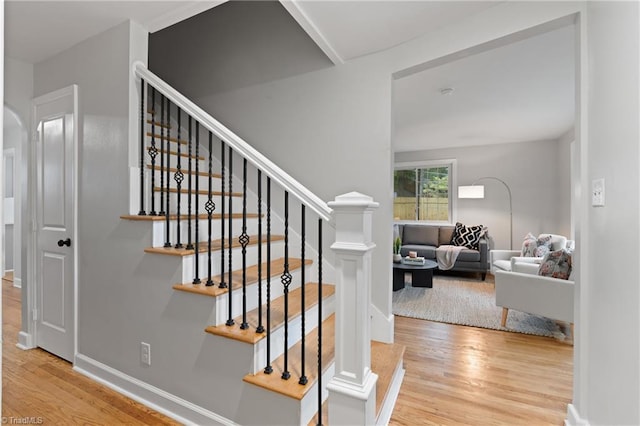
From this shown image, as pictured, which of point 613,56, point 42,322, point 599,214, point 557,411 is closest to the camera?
point 613,56

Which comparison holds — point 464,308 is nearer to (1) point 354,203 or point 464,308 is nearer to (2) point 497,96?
(2) point 497,96

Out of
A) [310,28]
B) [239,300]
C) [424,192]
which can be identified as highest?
[310,28]

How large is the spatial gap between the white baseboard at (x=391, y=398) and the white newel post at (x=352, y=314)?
317 millimetres

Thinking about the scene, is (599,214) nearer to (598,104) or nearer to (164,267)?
(598,104)

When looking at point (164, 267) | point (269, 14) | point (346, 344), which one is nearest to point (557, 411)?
point (346, 344)

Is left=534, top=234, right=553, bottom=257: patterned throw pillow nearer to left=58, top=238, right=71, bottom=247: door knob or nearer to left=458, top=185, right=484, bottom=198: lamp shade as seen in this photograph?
left=458, top=185, right=484, bottom=198: lamp shade

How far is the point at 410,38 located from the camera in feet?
7.41

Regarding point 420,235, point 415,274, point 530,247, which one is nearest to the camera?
point 530,247

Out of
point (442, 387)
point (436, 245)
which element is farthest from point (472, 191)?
point (442, 387)

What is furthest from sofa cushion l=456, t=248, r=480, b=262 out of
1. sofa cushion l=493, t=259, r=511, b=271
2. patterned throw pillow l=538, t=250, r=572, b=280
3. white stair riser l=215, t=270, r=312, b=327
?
white stair riser l=215, t=270, r=312, b=327

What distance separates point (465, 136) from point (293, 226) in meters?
4.17

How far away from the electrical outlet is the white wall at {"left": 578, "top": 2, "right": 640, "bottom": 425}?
92.1 inches

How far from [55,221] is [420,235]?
541 centimetres

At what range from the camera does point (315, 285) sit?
255cm
